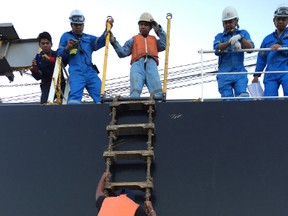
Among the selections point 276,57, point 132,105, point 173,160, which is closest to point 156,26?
point 132,105

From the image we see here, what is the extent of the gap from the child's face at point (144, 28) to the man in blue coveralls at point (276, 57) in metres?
1.54

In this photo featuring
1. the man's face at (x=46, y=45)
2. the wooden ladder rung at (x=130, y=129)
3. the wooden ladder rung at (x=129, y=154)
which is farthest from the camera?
the man's face at (x=46, y=45)

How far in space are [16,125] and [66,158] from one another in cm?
82

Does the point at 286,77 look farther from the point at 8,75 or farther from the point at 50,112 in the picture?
the point at 8,75

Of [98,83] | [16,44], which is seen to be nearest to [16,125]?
[98,83]

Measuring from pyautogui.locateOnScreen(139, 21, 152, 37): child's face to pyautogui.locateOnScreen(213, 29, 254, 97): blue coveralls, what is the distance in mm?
875

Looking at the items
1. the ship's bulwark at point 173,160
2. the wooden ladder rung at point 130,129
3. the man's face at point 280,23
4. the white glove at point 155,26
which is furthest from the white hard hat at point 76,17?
the man's face at point 280,23

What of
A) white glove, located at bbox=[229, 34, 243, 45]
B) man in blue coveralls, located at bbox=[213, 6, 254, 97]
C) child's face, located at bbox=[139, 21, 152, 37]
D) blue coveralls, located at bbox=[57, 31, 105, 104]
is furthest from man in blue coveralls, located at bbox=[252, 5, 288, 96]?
blue coveralls, located at bbox=[57, 31, 105, 104]

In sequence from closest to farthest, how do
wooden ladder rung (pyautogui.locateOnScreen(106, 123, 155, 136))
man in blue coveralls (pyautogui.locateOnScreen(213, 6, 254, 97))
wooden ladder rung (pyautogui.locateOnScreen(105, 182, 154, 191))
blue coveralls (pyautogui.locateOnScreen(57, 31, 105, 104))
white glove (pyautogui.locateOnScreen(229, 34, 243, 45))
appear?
wooden ladder rung (pyautogui.locateOnScreen(105, 182, 154, 191)), wooden ladder rung (pyautogui.locateOnScreen(106, 123, 155, 136)), white glove (pyautogui.locateOnScreen(229, 34, 243, 45)), man in blue coveralls (pyautogui.locateOnScreen(213, 6, 254, 97)), blue coveralls (pyautogui.locateOnScreen(57, 31, 105, 104))

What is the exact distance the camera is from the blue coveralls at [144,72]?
6.39 m

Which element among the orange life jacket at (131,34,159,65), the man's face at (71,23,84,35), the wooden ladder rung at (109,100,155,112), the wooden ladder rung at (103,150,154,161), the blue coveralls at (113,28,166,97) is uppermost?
the man's face at (71,23,84,35)

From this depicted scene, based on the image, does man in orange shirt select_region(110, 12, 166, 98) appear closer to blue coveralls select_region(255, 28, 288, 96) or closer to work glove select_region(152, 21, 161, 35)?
work glove select_region(152, 21, 161, 35)

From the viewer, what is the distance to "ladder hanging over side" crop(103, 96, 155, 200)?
5.18 m

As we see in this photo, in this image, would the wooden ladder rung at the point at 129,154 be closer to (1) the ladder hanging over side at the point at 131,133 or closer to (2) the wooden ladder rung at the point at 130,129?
(1) the ladder hanging over side at the point at 131,133
